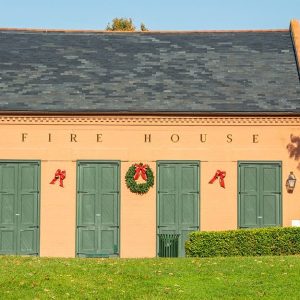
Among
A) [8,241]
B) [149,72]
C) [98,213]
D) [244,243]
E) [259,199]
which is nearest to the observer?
[244,243]

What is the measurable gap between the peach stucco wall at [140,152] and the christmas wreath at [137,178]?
189 millimetres

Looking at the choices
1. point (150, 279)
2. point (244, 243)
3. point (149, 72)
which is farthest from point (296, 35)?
point (150, 279)

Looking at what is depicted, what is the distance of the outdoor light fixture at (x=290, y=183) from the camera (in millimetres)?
30906

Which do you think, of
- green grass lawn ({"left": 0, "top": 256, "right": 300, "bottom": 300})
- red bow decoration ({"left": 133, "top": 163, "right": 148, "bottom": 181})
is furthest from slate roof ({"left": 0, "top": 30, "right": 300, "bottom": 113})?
green grass lawn ({"left": 0, "top": 256, "right": 300, "bottom": 300})

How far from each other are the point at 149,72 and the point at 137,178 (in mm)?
4439

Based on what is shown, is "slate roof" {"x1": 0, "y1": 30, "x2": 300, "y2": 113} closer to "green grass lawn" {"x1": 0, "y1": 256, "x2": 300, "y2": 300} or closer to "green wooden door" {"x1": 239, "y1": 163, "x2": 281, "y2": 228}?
"green wooden door" {"x1": 239, "y1": 163, "x2": 281, "y2": 228}

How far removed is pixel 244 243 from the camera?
27.3 metres

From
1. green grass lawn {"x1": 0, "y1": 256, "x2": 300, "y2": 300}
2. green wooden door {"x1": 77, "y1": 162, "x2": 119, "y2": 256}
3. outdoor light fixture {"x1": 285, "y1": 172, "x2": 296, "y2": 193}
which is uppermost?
outdoor light fixture {"x1": 285, "y1": 172, "x2": 296, "y2": 193}

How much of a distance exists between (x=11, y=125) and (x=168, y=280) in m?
12.3

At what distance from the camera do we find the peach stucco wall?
3098 centimetres

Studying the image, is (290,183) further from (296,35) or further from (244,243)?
(296,35)

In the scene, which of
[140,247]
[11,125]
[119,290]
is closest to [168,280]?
[119,290]

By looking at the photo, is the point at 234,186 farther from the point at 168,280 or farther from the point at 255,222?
the point at 168,280

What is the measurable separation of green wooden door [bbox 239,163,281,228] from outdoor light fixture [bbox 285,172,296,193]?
10.4 inches
